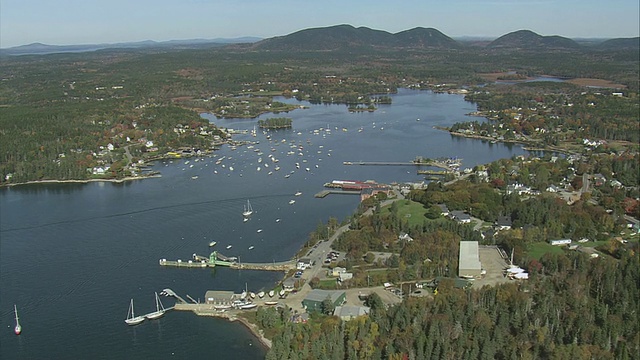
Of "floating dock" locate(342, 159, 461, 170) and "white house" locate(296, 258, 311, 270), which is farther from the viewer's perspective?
"floating dock" locate(342, 159, 461, 170)

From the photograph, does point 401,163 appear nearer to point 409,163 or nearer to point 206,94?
point 409,163

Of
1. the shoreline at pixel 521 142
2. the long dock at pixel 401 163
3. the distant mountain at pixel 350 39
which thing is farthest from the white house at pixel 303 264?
Result: the distant mountain at pixel 350 39

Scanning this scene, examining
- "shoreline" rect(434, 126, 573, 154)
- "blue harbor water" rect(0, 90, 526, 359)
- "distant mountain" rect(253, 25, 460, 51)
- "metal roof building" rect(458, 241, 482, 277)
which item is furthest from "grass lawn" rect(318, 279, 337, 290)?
"distant mountain" rect(253, 25, 460, 51)

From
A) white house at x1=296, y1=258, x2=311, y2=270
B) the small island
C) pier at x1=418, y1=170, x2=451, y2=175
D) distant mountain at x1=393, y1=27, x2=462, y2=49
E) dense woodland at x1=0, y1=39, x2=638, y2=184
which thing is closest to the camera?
white house at x1=296, y1=258, x2=311, y2=270

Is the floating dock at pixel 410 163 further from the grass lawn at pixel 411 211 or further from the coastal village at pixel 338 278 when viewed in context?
the grass lawn at pixel 411 211

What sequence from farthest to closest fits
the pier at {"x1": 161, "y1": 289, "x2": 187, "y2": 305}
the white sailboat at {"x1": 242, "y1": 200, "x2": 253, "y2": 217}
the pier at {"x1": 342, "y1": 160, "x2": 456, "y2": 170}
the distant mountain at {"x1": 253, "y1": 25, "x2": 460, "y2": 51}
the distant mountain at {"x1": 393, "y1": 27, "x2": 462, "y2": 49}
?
the distant mountain at {"x1": 393, "y1": 27, "x2": 462, "y2": 49}, the distant mountain at {"x1": 253, "y1": 25, "x2": 460, "y2": 51}, the pier at {"x1": 342, "y1": 160, "x2": 456, "y2": 170}, the white sailboat at {"x1": 242, "y1": 200, "x2": 253, "y2": 217}, the pier at {"x1": 161, "y1": 289, "x2": 187, "y2": 305}

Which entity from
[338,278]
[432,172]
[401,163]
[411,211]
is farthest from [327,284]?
[401,163]

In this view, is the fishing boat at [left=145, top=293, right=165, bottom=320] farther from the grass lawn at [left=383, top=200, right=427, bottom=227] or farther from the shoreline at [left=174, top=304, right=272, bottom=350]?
the grass lawn at [left=383, top=200, right=427, bottom=227]

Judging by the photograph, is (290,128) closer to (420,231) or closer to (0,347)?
(420,231)
